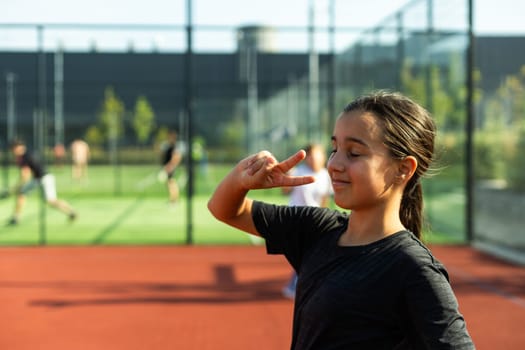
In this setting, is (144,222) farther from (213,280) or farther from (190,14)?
(213,280)

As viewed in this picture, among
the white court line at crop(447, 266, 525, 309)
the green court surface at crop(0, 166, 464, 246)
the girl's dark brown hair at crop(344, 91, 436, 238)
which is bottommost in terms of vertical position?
the white court line at crop(447, 266, 525, 309)

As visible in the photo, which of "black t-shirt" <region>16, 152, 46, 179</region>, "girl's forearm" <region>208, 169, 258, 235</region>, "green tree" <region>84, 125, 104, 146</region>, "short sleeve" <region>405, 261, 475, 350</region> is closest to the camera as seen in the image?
"short sleeve" <region>405, 261, 475, 350</region>

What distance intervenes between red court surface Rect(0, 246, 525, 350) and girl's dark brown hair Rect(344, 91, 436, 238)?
12.9 ft

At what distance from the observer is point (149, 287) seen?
782cm

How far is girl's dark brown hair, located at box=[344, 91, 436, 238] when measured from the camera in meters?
1.70

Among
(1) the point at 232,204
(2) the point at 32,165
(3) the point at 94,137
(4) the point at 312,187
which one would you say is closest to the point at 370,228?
(1) the point at 232,204

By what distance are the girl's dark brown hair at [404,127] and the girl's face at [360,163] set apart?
0.02 metres

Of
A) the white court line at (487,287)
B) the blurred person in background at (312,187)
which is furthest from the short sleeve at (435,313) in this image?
the white court line at (487,287)

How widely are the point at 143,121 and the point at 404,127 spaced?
27.1 meters

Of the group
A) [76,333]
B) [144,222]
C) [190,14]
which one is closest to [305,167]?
[76,333]

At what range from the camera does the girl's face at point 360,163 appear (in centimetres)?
168

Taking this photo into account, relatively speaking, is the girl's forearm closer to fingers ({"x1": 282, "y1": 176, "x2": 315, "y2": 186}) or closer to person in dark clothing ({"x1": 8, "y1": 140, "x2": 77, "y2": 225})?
fingers ({"x1": 282, "y1": 176, "x2": 315, "y2": 186})

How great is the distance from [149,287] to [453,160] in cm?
590

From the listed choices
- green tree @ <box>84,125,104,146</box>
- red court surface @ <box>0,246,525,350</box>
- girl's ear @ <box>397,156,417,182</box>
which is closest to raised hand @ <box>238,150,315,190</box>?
girl's ear @ <box>397,156,417,182</box>
